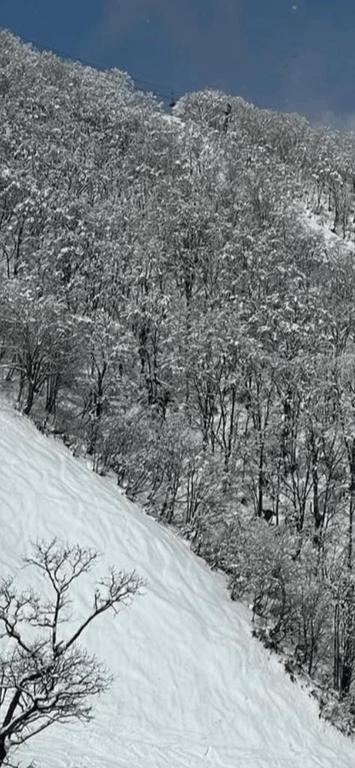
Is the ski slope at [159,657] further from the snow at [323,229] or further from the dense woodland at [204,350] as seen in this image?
the snow at [323,229]

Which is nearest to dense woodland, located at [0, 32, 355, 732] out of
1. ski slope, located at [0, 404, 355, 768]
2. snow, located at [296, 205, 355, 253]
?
snow, located at [296, 205, 355, 253]

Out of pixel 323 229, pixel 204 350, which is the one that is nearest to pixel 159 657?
pixel 204 350

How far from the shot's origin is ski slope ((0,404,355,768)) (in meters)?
13.4

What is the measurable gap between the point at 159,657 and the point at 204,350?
628 inches

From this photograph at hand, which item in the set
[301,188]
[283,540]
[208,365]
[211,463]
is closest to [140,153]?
[301,188]

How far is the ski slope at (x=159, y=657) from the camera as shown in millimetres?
13383

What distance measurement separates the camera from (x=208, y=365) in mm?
29000

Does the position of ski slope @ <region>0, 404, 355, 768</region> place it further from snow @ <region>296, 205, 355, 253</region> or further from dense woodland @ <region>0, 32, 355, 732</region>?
snow @ <region>296, 205, 355, 253</region>

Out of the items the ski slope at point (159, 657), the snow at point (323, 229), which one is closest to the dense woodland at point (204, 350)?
the snow at point (323, 229)

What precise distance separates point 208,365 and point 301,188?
93.7 ft

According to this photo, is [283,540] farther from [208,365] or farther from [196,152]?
[196,152]

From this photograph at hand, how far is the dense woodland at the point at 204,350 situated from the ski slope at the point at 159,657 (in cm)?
131

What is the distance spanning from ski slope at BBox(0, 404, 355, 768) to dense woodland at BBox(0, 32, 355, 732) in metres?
1.31

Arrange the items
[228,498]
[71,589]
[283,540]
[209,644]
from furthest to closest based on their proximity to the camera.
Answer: [228,498]
[283,540]
[209,644]
[71,589]
